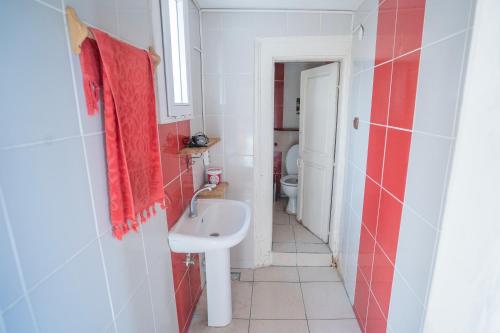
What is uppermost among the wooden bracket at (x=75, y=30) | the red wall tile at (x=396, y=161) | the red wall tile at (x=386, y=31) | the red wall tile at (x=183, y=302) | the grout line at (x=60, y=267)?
the red wall tile at (x=386, y=31)

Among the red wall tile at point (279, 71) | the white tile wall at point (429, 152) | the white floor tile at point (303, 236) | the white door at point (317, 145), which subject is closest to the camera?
the white tile wall at point (429, 152)

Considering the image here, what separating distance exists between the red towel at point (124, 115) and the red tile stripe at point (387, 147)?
1.08 m

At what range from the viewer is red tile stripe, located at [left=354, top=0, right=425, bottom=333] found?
42.9 inches

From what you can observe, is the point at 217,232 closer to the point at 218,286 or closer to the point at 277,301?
the point at 218,286

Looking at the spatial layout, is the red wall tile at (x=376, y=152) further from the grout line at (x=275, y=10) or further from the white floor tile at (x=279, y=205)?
the white floor tile at (x=279, y=205)

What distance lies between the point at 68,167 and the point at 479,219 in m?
1.13

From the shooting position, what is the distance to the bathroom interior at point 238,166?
0.56 meters

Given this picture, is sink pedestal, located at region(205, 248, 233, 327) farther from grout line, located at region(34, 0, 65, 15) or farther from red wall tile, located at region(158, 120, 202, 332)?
grout line, located at region(34, 0, 65, 15)

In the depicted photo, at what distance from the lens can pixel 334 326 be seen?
1.68 metres

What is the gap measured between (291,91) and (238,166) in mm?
1825

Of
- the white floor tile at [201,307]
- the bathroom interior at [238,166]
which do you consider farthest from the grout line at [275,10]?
the white floor tile at [201,307]

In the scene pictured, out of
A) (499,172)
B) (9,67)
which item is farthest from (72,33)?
(499,172)

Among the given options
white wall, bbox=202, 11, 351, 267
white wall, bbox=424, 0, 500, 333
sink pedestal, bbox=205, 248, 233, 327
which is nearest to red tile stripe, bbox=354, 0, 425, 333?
white wall, bbox=424, 0, 500, 333

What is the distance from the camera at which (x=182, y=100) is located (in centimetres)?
143
